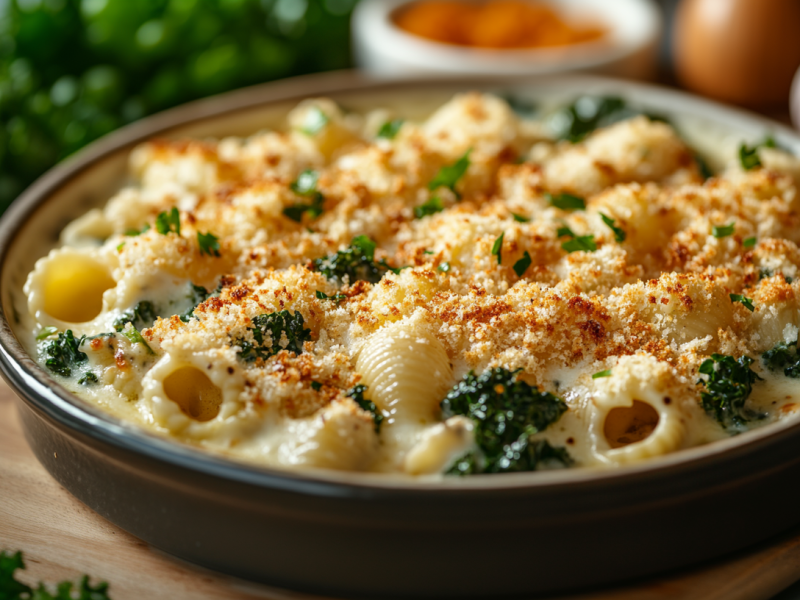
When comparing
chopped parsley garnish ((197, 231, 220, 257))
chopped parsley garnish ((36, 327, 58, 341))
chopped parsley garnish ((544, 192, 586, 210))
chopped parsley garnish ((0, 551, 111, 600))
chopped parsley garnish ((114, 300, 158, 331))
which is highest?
chopped parsley garnish ((544, 192, 586, 210))

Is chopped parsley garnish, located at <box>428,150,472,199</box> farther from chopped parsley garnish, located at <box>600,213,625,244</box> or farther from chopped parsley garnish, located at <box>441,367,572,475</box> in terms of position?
chopped parsley garnish, located at <box>441,367,572,475</box>

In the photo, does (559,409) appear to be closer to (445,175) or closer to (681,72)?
(445,175)

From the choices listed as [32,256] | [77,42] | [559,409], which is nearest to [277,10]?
[77,42]

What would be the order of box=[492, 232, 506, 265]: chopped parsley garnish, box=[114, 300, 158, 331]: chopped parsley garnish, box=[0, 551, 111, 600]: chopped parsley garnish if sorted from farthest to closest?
1. box=[492, 232, 506, 265]: chopped parsley garnish
2. box=[114, 300, 158, 331]: chopped parsley garnish
3. box=[0, 551, 111, 600]: chopped parsley garnish

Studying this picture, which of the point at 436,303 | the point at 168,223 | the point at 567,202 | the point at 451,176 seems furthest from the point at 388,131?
the point at 436,303

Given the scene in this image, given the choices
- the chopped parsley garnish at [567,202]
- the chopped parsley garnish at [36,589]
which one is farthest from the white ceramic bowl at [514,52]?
the chopped parsley garnish at [36,589]

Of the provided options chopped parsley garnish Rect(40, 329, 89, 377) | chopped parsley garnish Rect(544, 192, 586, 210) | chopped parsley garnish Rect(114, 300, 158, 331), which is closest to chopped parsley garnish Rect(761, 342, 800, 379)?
chopped parsley garnish Rect(544, 192, 586, 210)
